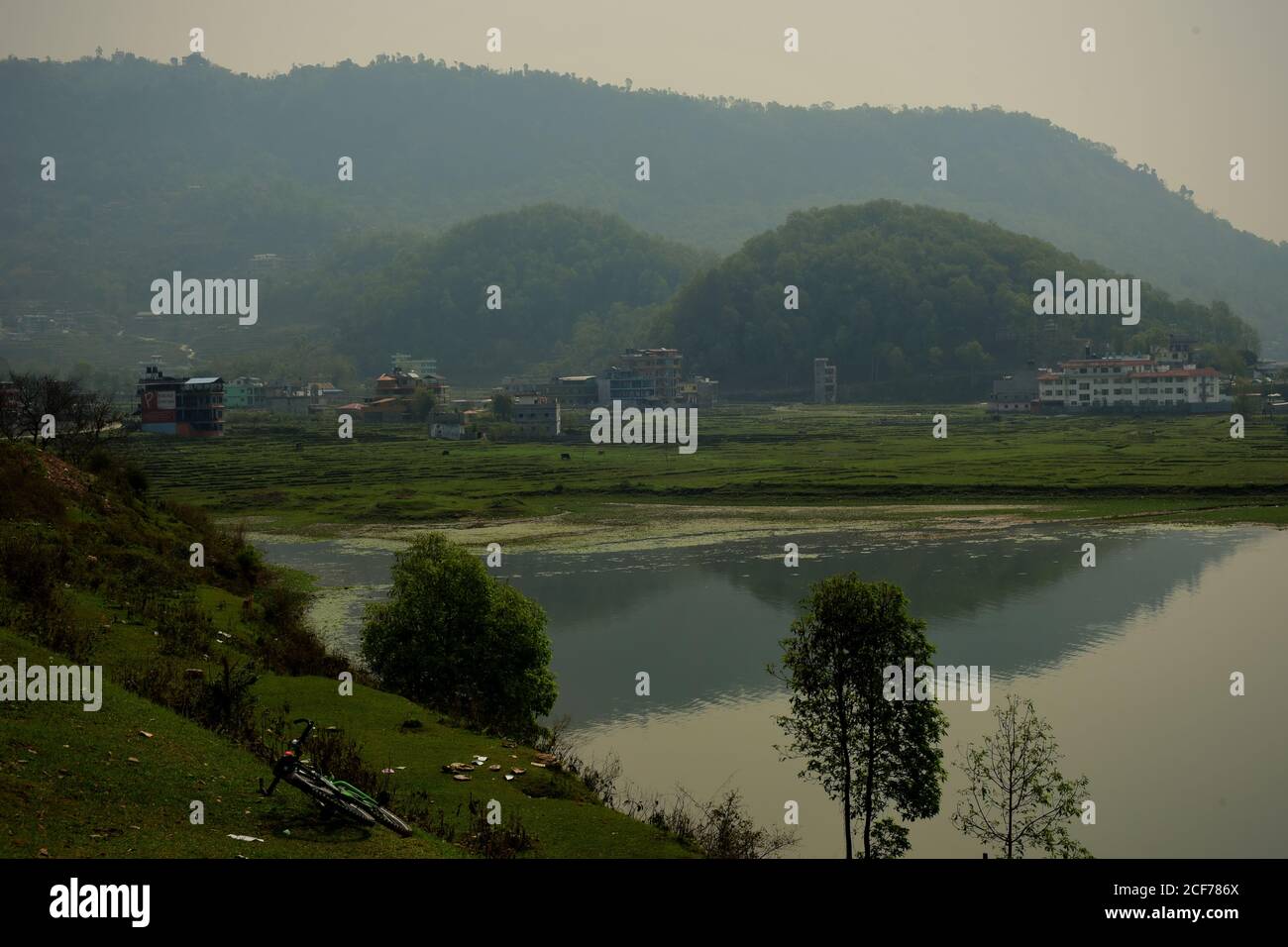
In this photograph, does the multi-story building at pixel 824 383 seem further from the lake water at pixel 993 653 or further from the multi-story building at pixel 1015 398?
the lake water at pixel 993 653

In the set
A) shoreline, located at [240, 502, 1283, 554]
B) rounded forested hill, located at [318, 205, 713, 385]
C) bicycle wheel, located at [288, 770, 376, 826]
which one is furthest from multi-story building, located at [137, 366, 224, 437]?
bicycle wheel, located at [288, 770, 376, 826]

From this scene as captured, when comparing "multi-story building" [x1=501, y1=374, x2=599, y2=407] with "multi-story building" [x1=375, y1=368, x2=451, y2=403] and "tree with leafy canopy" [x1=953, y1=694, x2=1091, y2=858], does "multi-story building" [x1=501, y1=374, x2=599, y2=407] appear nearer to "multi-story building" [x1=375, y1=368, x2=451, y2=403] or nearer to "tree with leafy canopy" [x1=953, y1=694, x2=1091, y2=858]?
"multi-story building" [x1=375, y1=368, x2=451, y2=403]

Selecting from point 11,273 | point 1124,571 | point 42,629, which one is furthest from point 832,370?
point 11,273

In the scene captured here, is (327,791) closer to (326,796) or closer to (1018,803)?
(326,796)

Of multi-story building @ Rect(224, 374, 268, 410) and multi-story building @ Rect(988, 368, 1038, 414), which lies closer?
multi-story building @ Rect(988, 368, 1038, 414)

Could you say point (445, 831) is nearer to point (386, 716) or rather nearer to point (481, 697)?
point (386, 716)

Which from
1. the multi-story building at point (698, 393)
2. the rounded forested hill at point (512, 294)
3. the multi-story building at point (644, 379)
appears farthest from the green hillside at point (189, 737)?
the rounded forested hill at point (512, 294)

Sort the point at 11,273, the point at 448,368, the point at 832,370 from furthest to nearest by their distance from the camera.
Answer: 1. the point at 11,273
2. the point at 448,368
3. the point at 832,370

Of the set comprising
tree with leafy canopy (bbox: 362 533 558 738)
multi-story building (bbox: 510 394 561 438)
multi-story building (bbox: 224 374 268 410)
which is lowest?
tree with leafy canopy (bbox: 362 533 558 738)
